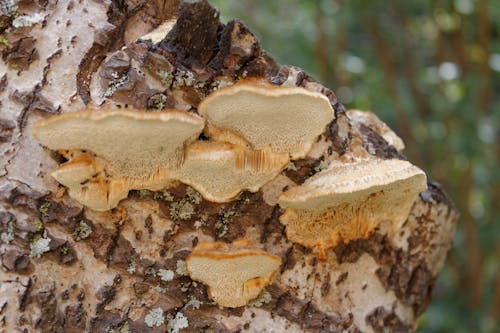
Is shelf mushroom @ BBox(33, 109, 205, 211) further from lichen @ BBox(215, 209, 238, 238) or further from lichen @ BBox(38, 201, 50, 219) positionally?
lichen @ BBox(215, 209, 238, 238)

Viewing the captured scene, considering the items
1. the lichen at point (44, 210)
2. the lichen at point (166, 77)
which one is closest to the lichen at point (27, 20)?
the lichen at point (166, 77)

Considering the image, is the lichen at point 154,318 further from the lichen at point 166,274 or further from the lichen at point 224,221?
the lichen at point 224,221

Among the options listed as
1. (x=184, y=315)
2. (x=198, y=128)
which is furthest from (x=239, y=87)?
(x=184, y=315)

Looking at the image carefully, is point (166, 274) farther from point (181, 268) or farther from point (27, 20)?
point (27, 20)

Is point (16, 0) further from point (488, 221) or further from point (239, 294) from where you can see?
point (488, 221)

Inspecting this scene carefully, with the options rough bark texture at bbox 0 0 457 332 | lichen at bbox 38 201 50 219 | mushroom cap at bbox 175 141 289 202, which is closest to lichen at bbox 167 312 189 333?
rough bark texture at bbox 0 0 457 332

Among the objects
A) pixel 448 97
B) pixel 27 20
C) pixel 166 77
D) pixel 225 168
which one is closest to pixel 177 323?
pixel 225 168
